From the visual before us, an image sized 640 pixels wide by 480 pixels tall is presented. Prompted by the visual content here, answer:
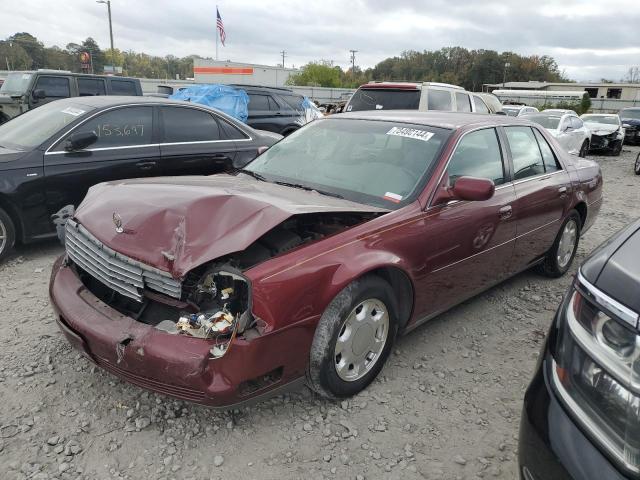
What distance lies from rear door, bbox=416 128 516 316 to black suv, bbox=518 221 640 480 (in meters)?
1.42

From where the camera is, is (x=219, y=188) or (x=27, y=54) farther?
(x=27, y=54)

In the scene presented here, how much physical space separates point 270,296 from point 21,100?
11.4 metres

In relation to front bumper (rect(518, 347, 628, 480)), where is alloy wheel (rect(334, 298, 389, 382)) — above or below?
below

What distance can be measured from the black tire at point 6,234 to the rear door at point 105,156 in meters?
0.36

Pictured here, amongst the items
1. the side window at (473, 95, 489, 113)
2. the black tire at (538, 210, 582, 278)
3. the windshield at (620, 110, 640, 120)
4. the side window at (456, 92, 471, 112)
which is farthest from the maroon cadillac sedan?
the windshield at (620, 110, 640, 120)

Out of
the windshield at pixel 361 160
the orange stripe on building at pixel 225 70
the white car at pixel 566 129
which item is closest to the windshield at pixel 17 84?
the windshield at pixel 361 160

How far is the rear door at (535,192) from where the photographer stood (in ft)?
12.7

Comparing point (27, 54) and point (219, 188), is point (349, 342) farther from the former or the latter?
point (27, 54)

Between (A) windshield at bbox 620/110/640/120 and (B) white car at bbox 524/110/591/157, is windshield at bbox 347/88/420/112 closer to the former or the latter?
(B) white car at bbox 524/110/591/157

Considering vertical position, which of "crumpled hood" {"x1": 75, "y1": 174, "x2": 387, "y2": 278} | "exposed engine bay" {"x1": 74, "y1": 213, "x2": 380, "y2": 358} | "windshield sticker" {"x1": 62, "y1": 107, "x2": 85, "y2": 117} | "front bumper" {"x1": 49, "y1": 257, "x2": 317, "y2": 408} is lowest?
"front bumper" {"x1": 49, "y1": 257, "x2": 317, "y2": 408}

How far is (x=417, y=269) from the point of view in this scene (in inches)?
117

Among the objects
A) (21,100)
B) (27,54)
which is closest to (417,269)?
(21,100)

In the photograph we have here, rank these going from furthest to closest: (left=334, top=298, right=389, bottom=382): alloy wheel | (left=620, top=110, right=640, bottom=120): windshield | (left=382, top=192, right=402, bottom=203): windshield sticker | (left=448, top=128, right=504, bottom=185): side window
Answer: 1. (left=620, top=110, right=640, bottom=120): windshield
2. (left=448, top=128, right=504, bottom=185): side window
3. (left=382, top=192, right=402, bottom=203): windshield sticker
4. (left=334, top=298, right=389, bottom=382): alloy wheel

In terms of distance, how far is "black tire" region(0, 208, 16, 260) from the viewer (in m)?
4.39
